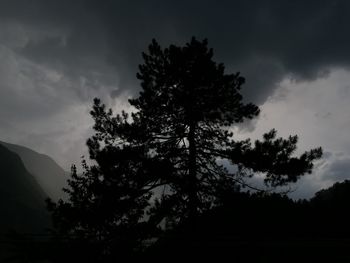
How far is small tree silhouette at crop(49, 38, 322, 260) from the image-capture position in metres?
15.2

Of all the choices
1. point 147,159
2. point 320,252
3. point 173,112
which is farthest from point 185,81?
point 320,252

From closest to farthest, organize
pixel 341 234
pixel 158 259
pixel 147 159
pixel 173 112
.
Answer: pixel 158 259 → pixel 341 234 → pixel 147 159 → pixel 173 112

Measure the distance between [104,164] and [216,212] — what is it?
16.6ft

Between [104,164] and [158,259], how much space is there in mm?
5948

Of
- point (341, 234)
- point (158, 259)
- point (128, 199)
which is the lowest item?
point (158, 259)

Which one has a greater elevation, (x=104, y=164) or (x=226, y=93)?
(x=226, y=93)

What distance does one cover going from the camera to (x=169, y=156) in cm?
1669

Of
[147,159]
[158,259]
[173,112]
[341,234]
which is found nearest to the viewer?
[158,259]

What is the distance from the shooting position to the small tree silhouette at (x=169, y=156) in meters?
15.2

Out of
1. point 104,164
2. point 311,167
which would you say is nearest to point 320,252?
point 311,167

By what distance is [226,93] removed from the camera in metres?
17.8

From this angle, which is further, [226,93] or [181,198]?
[226,93]

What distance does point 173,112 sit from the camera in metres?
17.3

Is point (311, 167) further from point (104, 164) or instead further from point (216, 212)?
point (104, 164)
